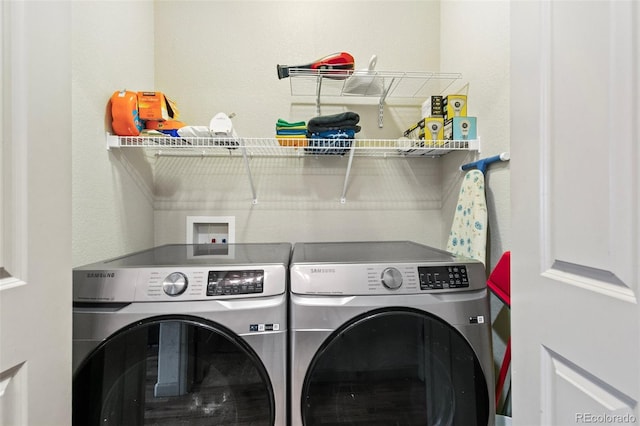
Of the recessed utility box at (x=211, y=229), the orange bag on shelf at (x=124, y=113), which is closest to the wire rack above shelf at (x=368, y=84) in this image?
the orange bag on shelf at (x=124, y=113)

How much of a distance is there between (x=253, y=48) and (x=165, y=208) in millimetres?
1002

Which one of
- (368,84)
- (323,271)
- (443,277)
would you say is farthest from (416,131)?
(323,271)

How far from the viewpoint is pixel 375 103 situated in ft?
5.29

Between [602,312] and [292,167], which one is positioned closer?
[602,312]

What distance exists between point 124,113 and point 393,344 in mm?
1335

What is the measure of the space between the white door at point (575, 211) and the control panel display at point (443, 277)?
10.4 inches

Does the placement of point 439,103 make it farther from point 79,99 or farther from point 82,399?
point 82,399

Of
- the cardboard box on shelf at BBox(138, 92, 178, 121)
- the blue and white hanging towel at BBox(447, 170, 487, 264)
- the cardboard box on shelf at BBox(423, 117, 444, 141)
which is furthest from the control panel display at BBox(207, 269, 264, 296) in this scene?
the cardboard box on shelf at BBox(423, 117, 444, 141)

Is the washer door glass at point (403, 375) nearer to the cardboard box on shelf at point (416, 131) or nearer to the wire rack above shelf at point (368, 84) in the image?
the cardboard box on shelf at point (416, 131)

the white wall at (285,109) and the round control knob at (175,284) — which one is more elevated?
the white wall at (285,109)

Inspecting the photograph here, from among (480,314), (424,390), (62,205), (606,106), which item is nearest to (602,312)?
(606,106)

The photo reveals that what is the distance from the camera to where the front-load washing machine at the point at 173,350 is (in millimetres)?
818

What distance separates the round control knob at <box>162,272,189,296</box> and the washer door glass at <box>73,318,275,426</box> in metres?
0.08
